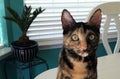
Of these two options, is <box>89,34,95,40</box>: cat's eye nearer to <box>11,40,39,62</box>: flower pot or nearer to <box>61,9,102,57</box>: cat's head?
<box>61,9,102,57</box>: cat's head

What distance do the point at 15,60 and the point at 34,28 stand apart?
31 cm

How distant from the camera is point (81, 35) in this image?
0.44 m

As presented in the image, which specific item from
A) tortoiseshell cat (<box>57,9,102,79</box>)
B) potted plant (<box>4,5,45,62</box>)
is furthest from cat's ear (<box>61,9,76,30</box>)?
potted plant (<box>4,5,45,62</box>)

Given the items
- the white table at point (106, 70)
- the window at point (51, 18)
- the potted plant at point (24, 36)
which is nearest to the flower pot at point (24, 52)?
the potted plant at point (24, 36)

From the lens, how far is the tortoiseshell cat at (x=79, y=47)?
437 mm

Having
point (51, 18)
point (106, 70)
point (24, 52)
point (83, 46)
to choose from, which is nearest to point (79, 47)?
point (83, 46)

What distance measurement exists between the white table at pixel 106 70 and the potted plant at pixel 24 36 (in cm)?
54

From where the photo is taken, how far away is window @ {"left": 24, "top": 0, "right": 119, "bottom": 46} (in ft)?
5.91

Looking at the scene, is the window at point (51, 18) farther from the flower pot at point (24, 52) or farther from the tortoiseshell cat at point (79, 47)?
the tortoiseshell cat at point (79, 47)

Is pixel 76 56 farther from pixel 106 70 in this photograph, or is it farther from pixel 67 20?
pixel 106 70

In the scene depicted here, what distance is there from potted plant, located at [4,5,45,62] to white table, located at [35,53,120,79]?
535mm

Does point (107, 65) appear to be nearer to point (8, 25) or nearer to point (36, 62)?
point (36, 62)

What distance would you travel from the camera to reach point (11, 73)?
180cm

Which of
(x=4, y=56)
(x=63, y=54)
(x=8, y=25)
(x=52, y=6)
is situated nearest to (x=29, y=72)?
(x=4, y=56)
